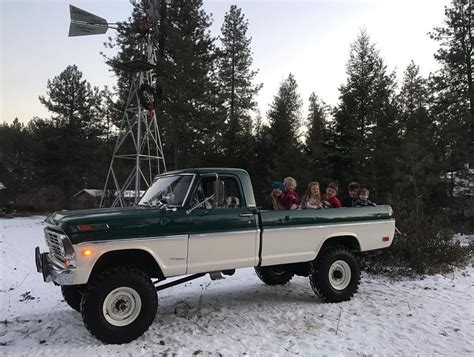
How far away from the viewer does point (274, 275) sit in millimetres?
8336

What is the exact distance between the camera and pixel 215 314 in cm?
645

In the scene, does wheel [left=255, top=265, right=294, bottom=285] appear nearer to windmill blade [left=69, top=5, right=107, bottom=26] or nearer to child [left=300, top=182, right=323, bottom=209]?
child [left=300, top=182, right=323, bottom=209]

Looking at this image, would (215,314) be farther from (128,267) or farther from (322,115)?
(322,115)

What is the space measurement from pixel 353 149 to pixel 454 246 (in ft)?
54.6

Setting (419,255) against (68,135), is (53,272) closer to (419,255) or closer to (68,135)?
(419,255)

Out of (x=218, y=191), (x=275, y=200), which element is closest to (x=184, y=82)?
(x=275, y=200)

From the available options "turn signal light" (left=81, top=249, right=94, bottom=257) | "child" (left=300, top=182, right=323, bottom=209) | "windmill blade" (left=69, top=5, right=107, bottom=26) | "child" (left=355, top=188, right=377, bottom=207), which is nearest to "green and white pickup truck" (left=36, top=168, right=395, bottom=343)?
"turn signal light" (left=81, top=249, right=94, bottom=257)

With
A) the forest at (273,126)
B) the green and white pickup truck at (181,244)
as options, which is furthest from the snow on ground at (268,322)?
the forest at (273,126)

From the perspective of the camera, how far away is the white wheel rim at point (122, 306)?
5.24m

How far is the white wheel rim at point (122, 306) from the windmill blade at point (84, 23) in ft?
33.2

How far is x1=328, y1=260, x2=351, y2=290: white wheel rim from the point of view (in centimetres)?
722

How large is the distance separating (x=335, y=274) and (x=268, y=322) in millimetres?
1776

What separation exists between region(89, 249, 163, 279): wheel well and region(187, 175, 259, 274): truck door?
491 mm

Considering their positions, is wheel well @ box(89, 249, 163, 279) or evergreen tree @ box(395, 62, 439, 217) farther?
evergreen tree @ box(395, 62, 439, 217)
